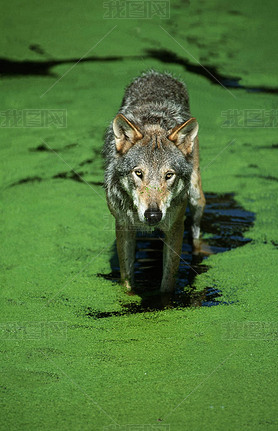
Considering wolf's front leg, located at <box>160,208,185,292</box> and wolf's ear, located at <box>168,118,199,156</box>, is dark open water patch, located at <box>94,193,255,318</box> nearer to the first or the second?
wolf's front leg, located at <box>160,208,185,292</box>

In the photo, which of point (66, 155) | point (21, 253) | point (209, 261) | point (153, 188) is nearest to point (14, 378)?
point (153, 188)

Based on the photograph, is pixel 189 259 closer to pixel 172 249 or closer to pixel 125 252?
pixel 172 249

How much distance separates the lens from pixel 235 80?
11.6 m

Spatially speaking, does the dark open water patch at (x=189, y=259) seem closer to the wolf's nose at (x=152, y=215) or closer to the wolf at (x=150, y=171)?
the wolf at (x=150, y=171)

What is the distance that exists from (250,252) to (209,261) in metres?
0.51

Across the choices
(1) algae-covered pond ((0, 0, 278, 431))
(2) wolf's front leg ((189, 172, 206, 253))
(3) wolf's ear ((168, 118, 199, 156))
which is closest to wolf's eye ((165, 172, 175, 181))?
(3) wolf's ear ((168, 118, 199, 156))

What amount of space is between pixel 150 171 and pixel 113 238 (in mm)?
2272

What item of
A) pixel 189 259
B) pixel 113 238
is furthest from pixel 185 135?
pixel 113 238

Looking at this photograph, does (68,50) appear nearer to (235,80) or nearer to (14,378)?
(235,80)

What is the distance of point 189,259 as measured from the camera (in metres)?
6.47

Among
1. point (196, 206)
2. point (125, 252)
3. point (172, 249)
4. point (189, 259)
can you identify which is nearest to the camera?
point (172, 249)

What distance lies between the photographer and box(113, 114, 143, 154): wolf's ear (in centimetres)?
495

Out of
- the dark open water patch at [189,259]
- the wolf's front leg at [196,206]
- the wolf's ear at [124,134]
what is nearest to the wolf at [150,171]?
the wolf's ear at [124,134]

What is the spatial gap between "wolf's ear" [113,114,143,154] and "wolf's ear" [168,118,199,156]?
12.8 inches
